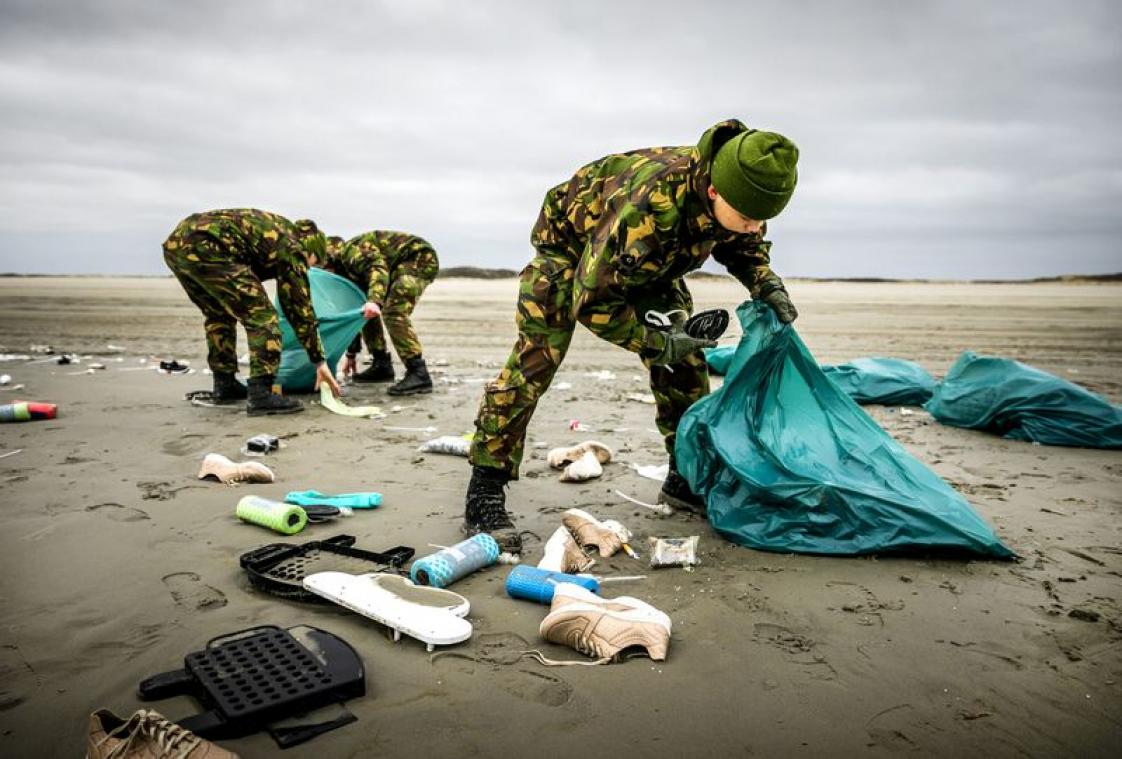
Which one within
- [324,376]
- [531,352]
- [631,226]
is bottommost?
[324,376]

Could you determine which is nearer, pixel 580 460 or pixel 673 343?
pixel 673 343

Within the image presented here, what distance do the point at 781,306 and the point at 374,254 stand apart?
466 centimetres

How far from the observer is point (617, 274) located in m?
2.50

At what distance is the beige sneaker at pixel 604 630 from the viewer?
1.94 metres

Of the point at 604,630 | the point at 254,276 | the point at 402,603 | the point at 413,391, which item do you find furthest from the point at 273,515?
the point at 413,391

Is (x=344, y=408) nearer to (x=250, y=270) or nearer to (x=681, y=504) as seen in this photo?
(x=250, y=270)

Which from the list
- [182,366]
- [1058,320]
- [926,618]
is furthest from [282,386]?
[1058,320]

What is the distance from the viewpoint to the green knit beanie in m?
2.29

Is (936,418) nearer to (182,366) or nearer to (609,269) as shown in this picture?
(609,269)

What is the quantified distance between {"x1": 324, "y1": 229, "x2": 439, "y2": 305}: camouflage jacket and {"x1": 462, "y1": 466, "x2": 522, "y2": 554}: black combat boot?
154 inches

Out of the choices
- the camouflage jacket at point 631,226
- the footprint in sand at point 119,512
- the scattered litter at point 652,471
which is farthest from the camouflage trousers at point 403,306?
the camouflage jacket at point 631,226

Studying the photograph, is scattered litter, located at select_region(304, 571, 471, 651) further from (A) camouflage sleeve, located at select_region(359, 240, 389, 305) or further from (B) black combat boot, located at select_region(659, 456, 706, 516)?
(A) camouflage sleeve, located at select_region(359, 240, 389, 305)

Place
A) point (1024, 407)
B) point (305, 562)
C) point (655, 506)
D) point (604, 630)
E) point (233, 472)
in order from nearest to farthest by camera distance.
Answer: point (604, 630)
point (305, 562)
point (655, 506)
point (233, 472)
point (1024, 407)

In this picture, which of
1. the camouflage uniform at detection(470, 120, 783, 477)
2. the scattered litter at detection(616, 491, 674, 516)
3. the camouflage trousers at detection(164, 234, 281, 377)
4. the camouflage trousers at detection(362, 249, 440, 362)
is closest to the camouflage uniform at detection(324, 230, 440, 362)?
the camouflage trousers at detection(362, 249, 440, 362)
